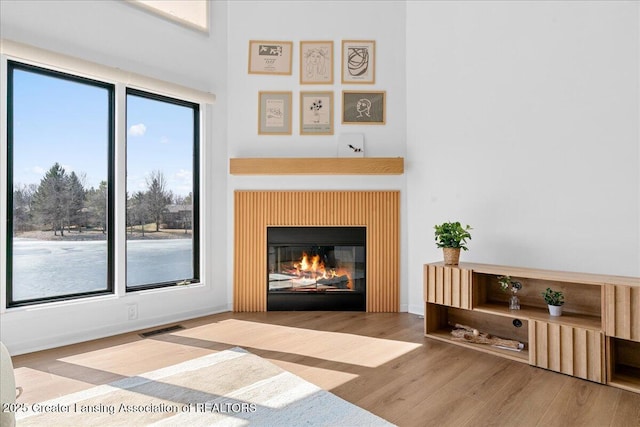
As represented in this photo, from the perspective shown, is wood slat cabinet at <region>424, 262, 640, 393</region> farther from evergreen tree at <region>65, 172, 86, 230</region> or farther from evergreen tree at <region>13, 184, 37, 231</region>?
evergreen tree at <region>13, 184, 37, 231</region>

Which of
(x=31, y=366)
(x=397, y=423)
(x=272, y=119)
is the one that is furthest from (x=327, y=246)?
(x=31, y=366)

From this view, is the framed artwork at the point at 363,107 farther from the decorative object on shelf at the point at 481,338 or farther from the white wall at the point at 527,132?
the decorative object on shelf at the point at 481,338

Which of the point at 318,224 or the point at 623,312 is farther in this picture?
the point at 318,224

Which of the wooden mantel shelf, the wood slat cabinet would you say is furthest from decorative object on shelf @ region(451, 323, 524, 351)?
the wooden mantel shelf

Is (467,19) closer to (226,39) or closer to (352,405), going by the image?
(226,39)

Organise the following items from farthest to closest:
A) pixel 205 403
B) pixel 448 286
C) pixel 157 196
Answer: pixel 157 196
pixel 448 286
pixel 205 403

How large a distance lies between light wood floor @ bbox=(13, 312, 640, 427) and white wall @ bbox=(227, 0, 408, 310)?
1015 millimetres

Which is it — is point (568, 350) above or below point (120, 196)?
below

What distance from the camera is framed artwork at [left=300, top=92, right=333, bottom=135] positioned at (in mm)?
4074

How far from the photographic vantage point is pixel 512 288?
116 inches

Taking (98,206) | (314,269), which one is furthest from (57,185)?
(314,269)

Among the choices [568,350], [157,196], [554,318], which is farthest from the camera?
[157,196]

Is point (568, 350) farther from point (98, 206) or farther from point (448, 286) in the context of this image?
point (98, 206)

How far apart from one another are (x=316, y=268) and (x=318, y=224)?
502mm
